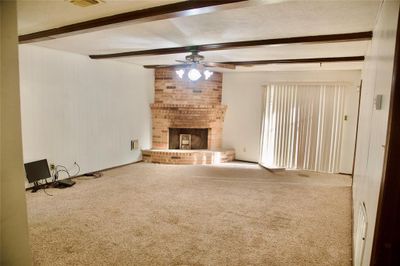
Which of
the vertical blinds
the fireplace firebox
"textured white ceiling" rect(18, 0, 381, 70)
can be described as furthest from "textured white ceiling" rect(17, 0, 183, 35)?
the vertical blinds

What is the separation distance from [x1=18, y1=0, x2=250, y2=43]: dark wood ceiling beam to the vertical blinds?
4.33 meters

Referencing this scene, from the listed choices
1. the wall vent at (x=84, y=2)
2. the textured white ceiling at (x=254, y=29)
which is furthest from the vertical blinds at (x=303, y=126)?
the wall vent at (x=84, y=2)

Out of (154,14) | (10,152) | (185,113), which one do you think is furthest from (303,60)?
(10,152)

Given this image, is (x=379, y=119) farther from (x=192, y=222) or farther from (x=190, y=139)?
(x=190, y=139)

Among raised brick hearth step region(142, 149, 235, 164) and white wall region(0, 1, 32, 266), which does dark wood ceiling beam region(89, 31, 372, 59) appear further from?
white wall region(0, 1, 32, 266)

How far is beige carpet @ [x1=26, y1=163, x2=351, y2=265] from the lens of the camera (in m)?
2.43

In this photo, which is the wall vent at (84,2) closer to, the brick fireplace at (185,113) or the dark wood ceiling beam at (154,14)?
the dark wood ceiling beam at (154,14)

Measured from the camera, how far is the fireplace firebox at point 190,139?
22.8 feet

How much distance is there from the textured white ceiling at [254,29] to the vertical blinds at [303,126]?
1686 mm

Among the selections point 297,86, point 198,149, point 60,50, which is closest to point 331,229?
point 297,86

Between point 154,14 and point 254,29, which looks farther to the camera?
point 254,29

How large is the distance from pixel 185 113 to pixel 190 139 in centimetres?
76

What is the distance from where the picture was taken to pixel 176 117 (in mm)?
6633

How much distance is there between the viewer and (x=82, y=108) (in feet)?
16.3
